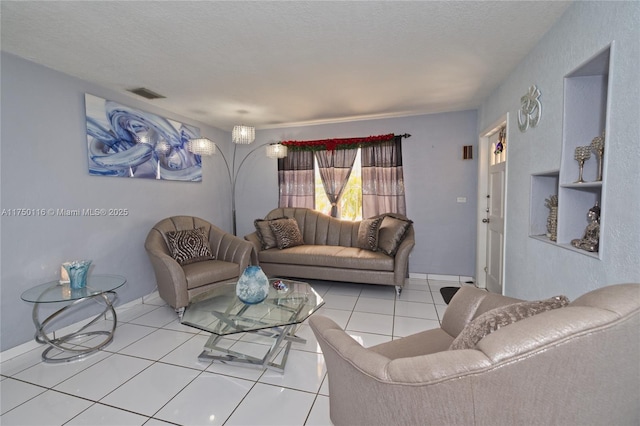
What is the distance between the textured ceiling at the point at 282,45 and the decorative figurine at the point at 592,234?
1.32 m

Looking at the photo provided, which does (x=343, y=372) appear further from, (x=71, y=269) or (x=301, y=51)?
(x=71, y=269)

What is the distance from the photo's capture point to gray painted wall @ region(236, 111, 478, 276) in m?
4.07

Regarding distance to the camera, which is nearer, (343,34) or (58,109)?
(343,34)

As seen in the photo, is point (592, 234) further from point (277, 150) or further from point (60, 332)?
point (60, 332)

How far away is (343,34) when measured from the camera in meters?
2.07

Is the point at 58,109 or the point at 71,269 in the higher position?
the point at 58,109

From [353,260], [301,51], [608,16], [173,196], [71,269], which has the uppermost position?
[301,51]

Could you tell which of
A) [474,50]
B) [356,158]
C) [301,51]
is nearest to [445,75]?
[474,50]

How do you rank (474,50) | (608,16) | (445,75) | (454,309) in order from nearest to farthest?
(608,16) → (454,309) → (474,50) → (445,75)

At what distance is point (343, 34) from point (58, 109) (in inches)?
106

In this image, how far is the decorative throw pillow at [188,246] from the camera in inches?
129

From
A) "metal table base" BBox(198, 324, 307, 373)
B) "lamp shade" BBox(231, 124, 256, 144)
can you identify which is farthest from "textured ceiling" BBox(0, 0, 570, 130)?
"metal table base" BBox(198, 324, 307, 373)

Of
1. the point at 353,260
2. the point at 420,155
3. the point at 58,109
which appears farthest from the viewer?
the point at 420,155

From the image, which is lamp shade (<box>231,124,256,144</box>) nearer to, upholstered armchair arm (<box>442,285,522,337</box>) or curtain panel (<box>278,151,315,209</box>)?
curtain panel (<box>278,151,315,209</box>)
